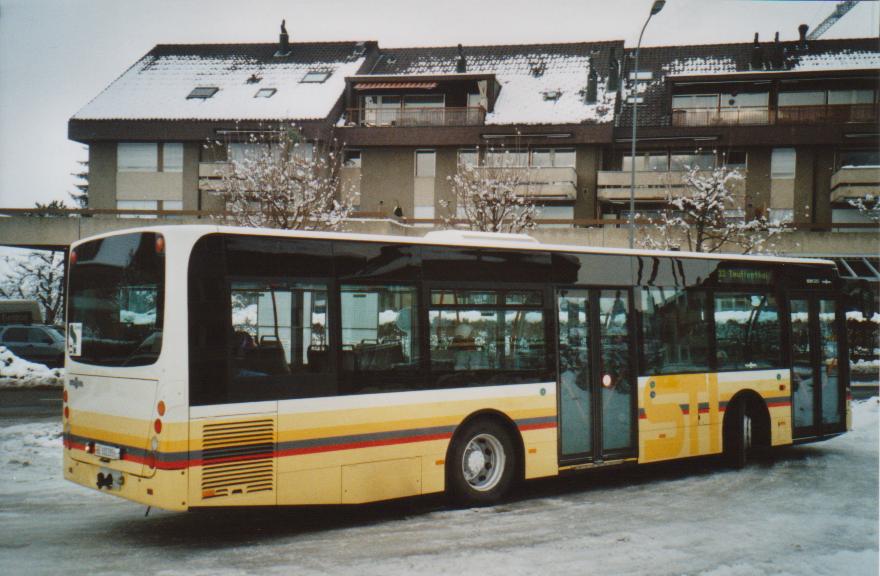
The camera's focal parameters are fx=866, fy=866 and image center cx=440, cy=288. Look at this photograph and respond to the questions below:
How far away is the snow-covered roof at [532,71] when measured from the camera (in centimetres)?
4178

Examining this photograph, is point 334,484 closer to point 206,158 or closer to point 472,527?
point 472,527

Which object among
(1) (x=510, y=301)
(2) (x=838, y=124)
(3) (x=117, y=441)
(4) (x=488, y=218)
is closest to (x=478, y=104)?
(4) (x=488, y=218)

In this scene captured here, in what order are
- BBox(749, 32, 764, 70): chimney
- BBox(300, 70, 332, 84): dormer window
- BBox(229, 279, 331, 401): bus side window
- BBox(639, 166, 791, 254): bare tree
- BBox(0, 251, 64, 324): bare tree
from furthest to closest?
BBox(0, 251, 64, 324): bare tree, BBox(300, 70, 332, 84): dormer window, BBox(749, 32, 764, 70): chimney, BBox(639, 166, 791, 254): bare tree, BBox(229, 279, 331, 401): bus side window

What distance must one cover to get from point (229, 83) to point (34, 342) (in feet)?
64.9

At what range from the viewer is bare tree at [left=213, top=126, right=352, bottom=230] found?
28609 millimetres

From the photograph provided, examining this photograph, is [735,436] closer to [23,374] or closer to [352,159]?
[23,374]

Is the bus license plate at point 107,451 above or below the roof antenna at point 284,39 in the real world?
below

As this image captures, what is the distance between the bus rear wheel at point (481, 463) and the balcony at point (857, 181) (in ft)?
112

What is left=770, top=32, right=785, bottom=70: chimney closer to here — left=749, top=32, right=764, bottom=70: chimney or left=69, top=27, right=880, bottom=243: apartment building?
left=69, top=27, right=880, bottom=243: apartment building

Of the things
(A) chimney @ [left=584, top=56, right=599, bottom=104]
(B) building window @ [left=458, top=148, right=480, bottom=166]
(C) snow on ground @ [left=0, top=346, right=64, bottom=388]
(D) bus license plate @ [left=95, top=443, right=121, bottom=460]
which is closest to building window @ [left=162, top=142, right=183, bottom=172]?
(B) building window @ [left=458, top=148, right=480, bottom=166]

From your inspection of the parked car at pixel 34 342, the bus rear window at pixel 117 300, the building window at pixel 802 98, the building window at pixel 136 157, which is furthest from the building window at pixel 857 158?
the bus rear window at pixel 117 300

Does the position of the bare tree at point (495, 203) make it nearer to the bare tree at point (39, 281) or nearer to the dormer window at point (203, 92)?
the dormer window at point (203, 92)

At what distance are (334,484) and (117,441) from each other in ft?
6.55

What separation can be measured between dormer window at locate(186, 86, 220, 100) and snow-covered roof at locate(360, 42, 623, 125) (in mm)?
8716
